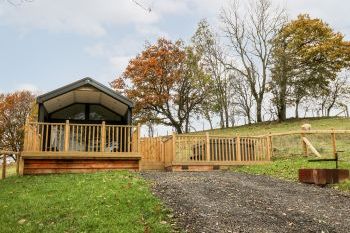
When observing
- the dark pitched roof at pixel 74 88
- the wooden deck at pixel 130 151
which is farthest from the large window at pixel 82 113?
the dark pitched roof at pixel 74 88

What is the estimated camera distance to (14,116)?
42.0 meters

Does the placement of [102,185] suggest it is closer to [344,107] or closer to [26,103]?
[26,103]

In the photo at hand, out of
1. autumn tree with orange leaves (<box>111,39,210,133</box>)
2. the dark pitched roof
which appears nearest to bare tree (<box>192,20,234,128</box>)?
autumn tree with orange leaves (<box>111,39,210,133</box>)

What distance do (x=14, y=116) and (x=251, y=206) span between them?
127 feet

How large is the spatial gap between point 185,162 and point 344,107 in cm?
3423

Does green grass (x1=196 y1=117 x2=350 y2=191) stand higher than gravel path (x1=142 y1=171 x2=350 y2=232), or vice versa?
green grass (x1=196 y1=117 x2=350 y2=191)

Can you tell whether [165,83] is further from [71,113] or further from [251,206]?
[251,206]

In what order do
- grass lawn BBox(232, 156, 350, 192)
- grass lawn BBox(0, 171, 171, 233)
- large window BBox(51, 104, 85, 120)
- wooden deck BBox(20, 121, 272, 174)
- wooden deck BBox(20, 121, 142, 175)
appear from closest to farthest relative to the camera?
1. grass lawn BBox(0, 171, 171, 233)
2. grass lawn BBox(232, 156, 350, 192)
3. wooden deck BBox(20, 121, 142, 175)
4. wooden deck BBox(20, 121, 272, 174)
5. large window BBox(51, 104, 85, 120)

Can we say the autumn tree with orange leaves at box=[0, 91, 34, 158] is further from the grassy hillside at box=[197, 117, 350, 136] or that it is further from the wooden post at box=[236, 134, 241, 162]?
the wooden post at box=[236, 134, 241, 162]

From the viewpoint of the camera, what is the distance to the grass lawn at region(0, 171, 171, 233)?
7.01 meters

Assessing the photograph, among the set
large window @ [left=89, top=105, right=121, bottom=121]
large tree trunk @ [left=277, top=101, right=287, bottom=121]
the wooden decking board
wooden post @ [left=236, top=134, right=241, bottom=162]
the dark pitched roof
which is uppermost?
large tree trunk @ [left=277, top=101, right=287, bottom=121]

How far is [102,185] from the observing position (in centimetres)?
1078

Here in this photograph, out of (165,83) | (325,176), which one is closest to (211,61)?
(165,83)

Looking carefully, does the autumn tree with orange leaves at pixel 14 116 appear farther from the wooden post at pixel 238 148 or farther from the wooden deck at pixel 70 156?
the wooden post at pixel 238 148
